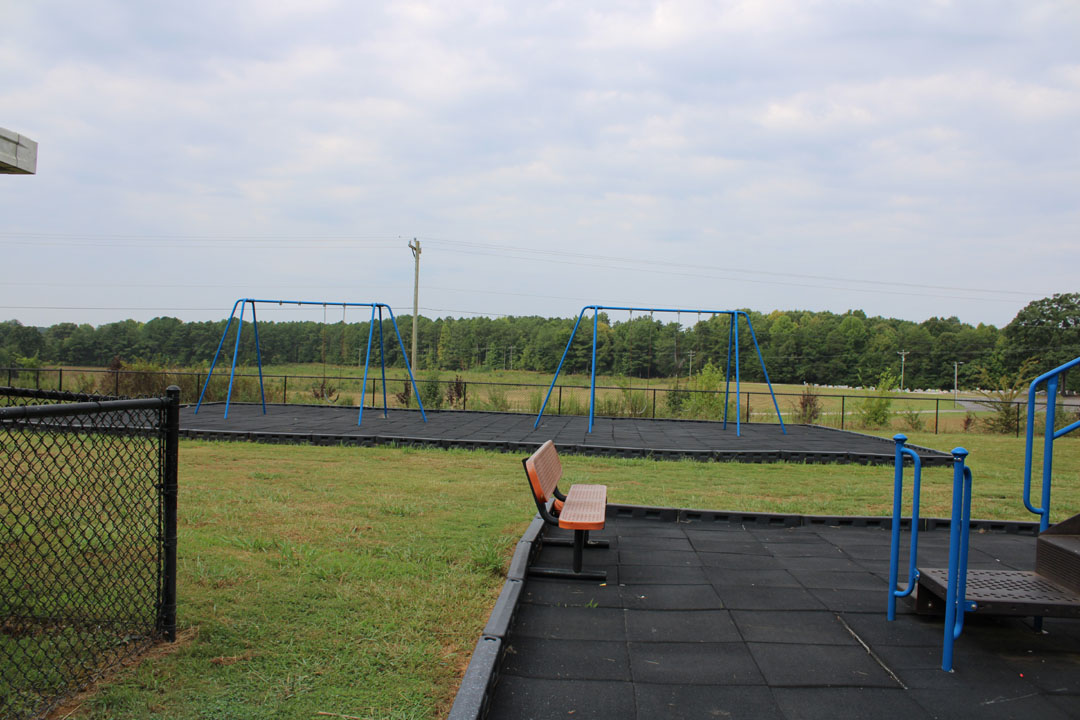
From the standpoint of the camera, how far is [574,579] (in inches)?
185

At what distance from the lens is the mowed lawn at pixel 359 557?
2.90 metres

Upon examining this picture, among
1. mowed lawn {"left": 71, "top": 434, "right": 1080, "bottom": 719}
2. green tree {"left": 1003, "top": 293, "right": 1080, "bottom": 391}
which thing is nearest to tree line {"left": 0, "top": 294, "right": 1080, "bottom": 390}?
green tree {"left": 1003, "top": 293, "right": 1080, "bottom": 391}

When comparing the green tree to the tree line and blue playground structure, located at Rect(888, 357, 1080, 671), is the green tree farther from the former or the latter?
blue playground structure, located at Rect(888, 357, 1080, 671)

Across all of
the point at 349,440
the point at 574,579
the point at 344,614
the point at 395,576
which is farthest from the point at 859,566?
the point at 349,440

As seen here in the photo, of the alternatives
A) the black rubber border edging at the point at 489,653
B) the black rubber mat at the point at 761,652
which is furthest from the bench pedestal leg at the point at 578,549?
the black rubber border edging at the point at 489,653

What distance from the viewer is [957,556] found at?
10.8ft

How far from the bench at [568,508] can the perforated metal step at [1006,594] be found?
1902mm

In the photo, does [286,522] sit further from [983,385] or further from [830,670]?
[983,385]

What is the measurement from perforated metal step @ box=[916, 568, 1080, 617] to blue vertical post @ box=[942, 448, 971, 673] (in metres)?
0.23

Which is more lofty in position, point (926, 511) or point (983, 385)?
point (983, 385)

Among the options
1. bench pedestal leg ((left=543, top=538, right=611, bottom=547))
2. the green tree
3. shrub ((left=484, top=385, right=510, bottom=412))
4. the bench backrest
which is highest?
the green tree

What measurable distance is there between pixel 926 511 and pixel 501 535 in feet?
14.8

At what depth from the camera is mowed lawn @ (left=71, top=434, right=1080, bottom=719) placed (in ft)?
9.53

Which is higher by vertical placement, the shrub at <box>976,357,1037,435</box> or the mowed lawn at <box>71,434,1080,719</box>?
the shrub at <box>976,357,1037,435</box>
